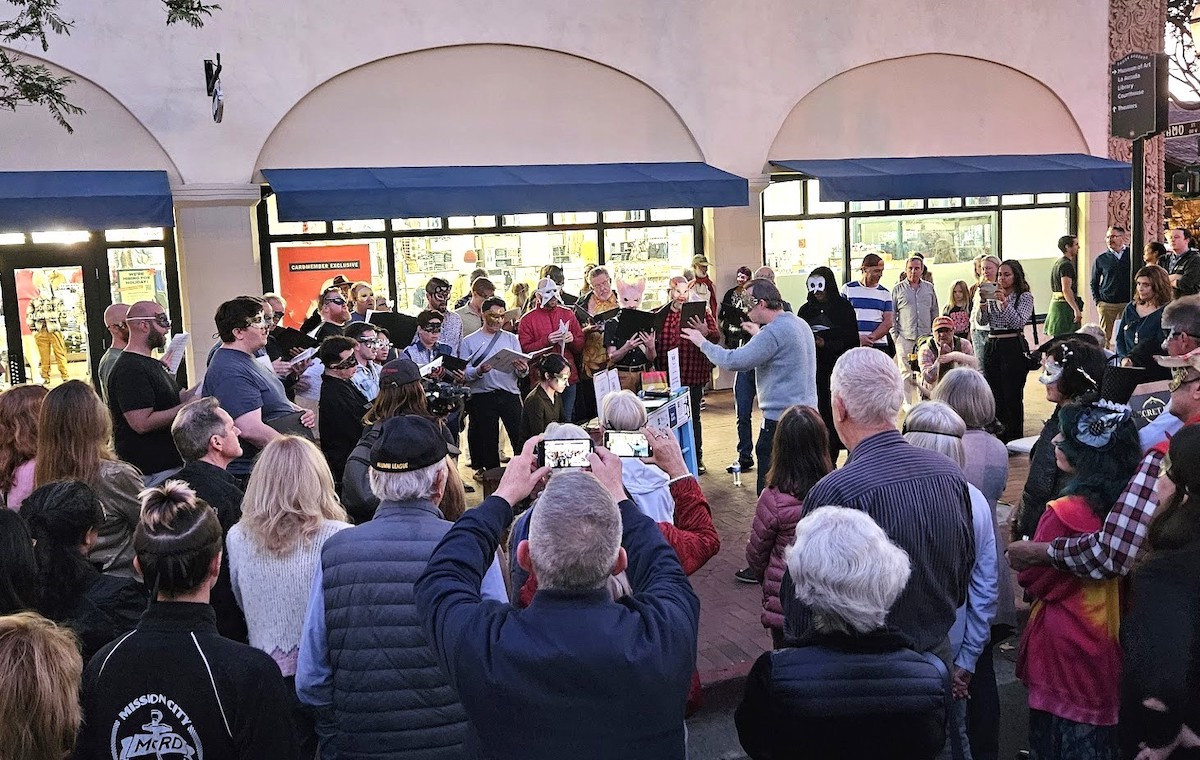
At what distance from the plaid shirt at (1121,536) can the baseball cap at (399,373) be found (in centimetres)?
370

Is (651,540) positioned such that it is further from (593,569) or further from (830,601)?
(830,601)

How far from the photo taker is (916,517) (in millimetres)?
3527

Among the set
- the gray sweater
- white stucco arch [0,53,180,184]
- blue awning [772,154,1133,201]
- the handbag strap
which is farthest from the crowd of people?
blue awning [772,154,1133,201]

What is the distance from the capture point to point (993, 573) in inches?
160

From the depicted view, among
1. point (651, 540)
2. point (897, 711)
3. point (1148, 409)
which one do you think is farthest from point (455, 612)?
point (1148, 409)

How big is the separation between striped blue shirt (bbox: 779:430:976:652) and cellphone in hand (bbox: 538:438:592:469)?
2.71ft

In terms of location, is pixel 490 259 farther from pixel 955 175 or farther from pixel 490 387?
pixel 955 175

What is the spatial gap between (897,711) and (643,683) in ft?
2.37

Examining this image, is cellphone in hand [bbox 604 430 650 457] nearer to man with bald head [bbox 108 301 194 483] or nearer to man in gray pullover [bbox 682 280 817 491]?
man with bald head [bbox 108 301 194 483]

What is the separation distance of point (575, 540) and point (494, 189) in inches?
424

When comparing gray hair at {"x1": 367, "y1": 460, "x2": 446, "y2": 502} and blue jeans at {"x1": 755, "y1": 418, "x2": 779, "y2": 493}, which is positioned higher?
gray hair at {"x1": 367, "y1": 460, "x2": 446, "y2": 502}

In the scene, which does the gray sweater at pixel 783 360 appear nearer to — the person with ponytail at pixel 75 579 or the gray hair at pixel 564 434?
the gray hair at pixel 564 434

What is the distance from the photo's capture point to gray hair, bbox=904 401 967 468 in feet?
14.9

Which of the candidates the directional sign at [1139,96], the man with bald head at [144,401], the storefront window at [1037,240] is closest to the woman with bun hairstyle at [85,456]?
the man with bald head at [144,401]
